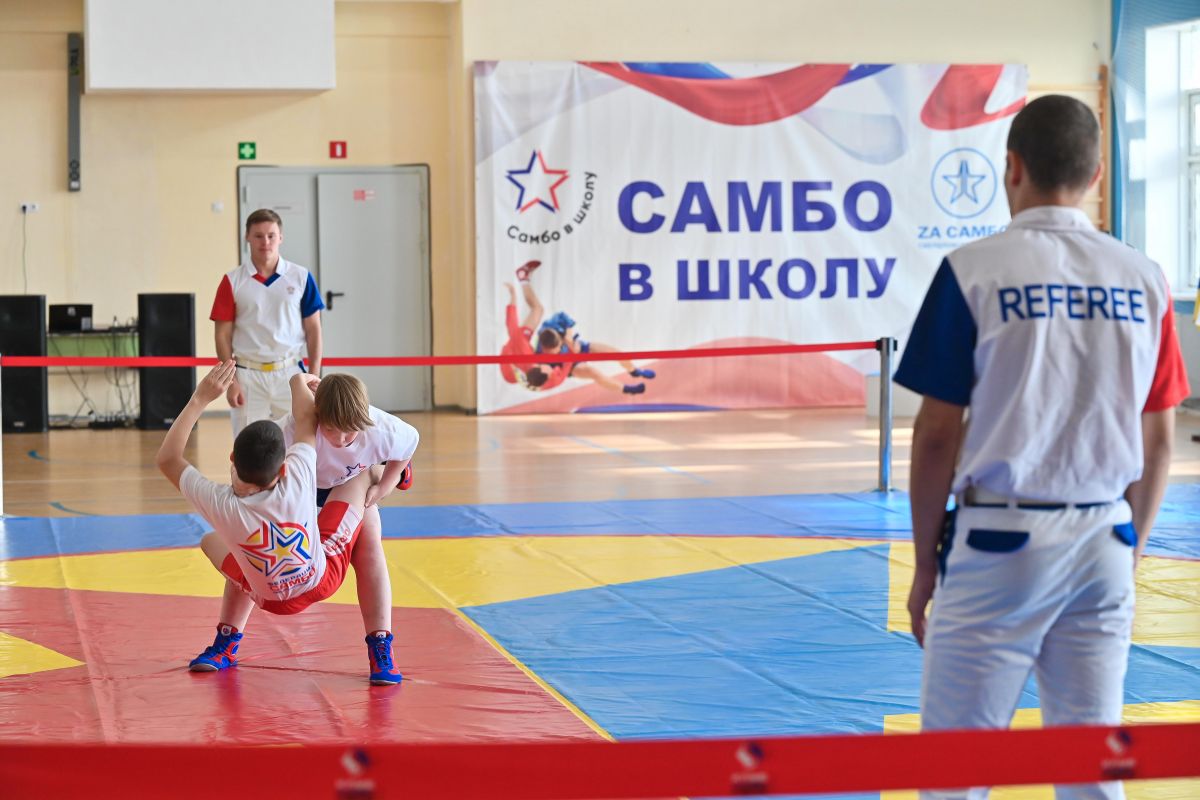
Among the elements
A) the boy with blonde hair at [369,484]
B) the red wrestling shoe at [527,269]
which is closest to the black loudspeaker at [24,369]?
the red wrestling shoe at [527,269]

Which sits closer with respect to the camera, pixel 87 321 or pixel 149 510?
pixel 149 510

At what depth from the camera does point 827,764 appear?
7.01ft

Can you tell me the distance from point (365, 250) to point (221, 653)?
10.8 metres

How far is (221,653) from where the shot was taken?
509 cm

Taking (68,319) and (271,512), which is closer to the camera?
(271,512)

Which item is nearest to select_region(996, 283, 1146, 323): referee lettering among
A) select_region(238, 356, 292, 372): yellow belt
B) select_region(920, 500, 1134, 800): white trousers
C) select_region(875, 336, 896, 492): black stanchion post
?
select_region(920, 500, 1134, 800): white trousers

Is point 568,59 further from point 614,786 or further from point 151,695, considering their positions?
point 614,786

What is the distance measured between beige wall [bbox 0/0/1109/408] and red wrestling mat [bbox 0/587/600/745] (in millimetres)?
9551

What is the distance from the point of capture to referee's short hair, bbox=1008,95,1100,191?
255cm

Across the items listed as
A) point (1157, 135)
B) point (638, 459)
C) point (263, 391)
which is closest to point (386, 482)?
point (263, 391)

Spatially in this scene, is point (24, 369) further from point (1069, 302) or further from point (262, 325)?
point (1069, 302)

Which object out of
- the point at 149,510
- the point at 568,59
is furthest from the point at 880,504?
the point at 568,59

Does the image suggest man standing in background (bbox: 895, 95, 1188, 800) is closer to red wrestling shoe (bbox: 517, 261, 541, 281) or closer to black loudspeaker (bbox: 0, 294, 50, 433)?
black loudspeaker (bbox: 0, 294, 50, 433)

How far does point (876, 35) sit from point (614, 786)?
1494cm
